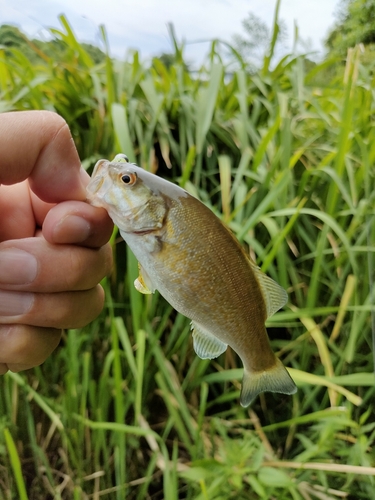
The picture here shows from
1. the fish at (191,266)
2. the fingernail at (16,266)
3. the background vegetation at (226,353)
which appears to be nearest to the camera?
the fish at (191,266)

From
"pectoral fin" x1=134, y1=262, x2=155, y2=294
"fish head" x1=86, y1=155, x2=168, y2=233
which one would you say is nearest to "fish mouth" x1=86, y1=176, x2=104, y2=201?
"fish head" x1=86, y1=155, x2=168, y2=233

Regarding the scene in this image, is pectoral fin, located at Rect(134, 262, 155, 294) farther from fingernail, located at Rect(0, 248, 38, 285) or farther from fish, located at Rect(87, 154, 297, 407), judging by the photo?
fingernail, located at Rect(0, 248, 38, 285)

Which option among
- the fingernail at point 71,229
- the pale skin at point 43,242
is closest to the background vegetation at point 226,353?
the pale skin at point 43,242

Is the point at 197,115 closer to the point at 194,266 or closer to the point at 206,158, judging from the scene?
the point at 206,158

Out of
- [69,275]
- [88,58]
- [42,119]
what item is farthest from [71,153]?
[88,58]

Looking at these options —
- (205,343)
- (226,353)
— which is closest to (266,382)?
(205,343)

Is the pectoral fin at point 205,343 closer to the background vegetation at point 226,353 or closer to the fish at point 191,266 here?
the fish at point 191,266
